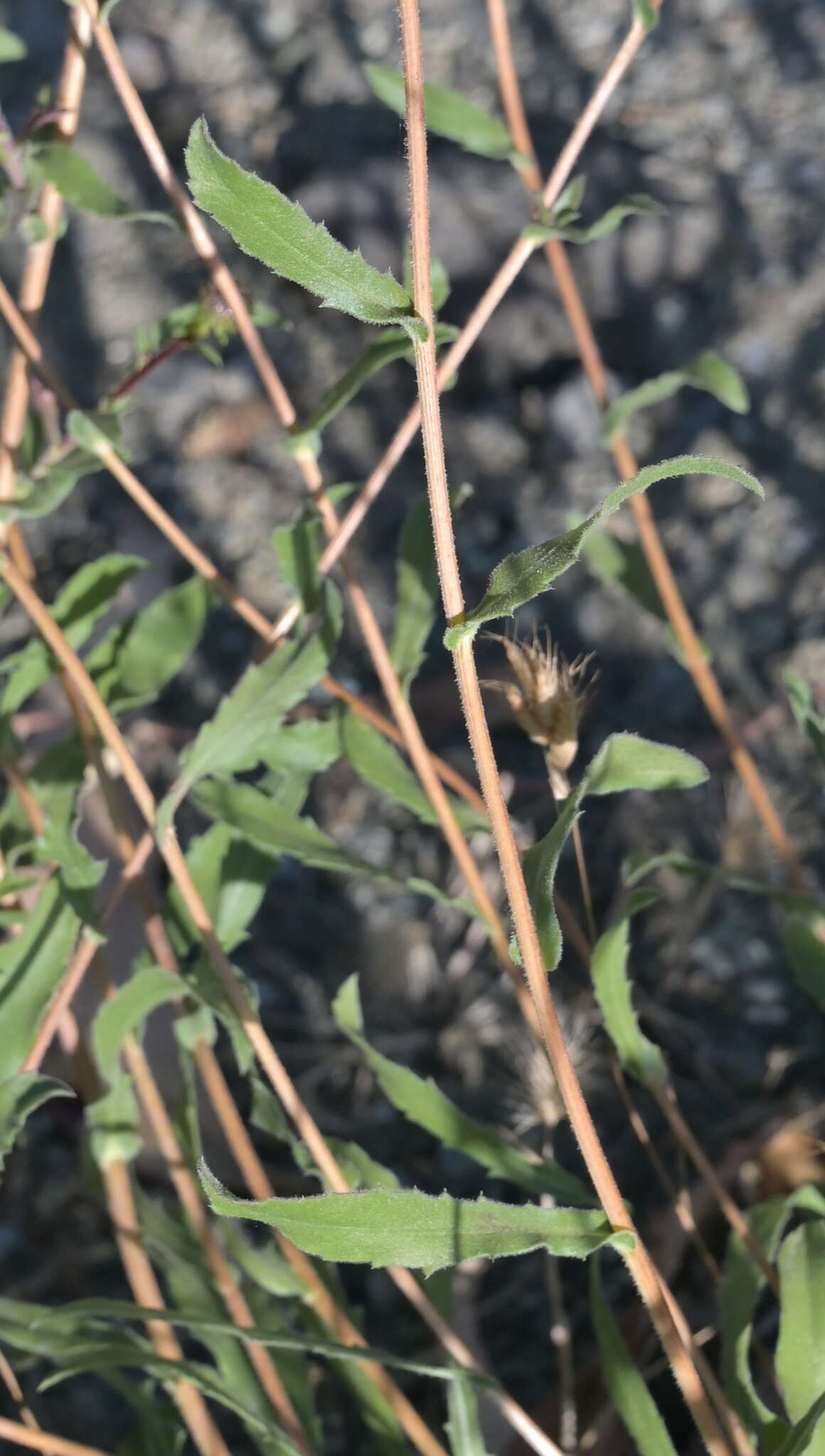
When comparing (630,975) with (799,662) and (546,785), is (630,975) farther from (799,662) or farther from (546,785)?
(799,662)

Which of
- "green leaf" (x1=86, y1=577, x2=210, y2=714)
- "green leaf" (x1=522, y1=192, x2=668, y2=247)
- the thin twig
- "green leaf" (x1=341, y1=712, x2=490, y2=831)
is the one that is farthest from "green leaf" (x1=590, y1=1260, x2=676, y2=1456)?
"green leaf" (x1=522, y1=192, x2=668, y2=247)

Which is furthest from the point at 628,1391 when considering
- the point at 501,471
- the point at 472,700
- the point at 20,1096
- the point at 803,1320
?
the point at 501,471

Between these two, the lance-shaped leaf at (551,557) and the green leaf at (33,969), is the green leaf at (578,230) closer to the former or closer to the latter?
the lance-shaped leaf at (551,557)

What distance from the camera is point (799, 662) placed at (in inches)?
58.3

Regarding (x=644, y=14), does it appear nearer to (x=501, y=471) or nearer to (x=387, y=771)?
(x=387, y=771)

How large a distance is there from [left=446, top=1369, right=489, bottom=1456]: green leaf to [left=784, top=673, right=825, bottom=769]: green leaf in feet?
1.19

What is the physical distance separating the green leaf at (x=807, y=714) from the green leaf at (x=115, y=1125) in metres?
0.43

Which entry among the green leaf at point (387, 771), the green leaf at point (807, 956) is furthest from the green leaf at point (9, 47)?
the green leaf at point (807, 956)

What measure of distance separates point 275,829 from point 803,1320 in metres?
0.37

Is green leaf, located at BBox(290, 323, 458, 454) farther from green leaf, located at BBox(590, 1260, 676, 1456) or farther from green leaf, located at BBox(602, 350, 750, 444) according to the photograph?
green leaf, located at BBox(590, 1260, 676, 1456)

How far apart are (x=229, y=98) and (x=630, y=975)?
136 cm

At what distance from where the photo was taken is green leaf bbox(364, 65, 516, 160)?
0.87 metres

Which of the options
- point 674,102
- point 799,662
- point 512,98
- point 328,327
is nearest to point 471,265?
point 328,327

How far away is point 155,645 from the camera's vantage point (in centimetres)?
91
